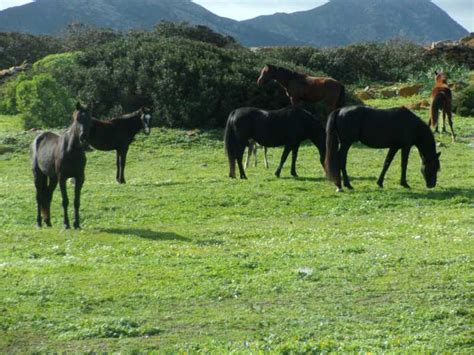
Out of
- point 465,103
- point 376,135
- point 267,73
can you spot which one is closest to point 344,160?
point 376,135

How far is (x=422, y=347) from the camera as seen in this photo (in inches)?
295

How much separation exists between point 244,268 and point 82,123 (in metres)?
4.97

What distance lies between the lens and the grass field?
812 centimetres

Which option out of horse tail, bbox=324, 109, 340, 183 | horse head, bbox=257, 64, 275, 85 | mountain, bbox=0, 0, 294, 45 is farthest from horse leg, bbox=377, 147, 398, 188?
mountain, bbox=0, 0, 294, 45

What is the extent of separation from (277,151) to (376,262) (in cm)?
1495

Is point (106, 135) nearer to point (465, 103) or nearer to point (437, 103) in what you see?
point (437, 103)

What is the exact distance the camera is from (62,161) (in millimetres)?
14477

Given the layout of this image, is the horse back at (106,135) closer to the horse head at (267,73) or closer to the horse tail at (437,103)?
the horse head at (267,73)

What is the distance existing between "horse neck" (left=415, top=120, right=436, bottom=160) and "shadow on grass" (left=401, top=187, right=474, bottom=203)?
35.1 inches

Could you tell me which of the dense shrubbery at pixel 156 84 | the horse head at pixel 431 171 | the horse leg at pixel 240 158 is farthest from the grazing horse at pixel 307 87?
the dense shrubbery at pixel 156 84

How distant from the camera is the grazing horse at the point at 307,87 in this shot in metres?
22.1

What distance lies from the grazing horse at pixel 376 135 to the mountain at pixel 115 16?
12164 centimetres

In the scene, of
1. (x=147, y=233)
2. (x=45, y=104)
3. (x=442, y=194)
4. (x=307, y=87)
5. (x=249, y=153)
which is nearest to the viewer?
(x=147, y=233)

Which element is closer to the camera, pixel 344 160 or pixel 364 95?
pixel 344 160
